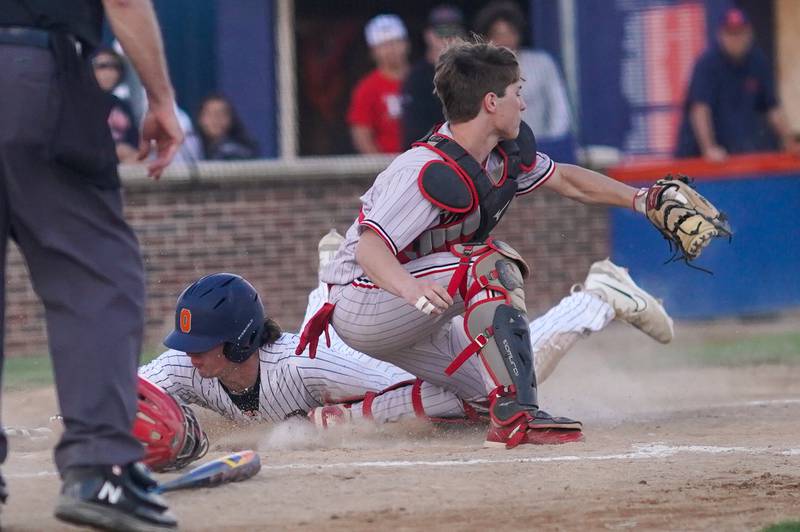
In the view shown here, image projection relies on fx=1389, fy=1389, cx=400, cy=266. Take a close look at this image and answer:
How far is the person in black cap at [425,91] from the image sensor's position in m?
10.6

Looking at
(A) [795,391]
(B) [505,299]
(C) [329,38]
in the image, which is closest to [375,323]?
(B) [505,299]

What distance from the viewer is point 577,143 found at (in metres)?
11.7

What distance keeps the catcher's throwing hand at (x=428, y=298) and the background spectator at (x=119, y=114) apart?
5.85m

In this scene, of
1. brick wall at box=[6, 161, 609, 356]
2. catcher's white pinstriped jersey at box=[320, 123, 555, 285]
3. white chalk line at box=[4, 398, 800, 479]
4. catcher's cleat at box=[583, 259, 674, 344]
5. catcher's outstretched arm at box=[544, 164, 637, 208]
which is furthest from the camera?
brick wall at box=[6, 161, 609, 356]

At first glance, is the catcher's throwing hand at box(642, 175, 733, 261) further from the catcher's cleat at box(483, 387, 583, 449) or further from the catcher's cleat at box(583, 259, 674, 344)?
the catcher's cleat at box(583, 259, 674, 344)

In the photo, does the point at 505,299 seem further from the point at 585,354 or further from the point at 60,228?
the point at 585,354

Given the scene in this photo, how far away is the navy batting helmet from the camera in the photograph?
18.9 feet

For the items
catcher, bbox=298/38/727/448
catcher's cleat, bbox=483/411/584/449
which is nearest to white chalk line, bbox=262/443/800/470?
catcher's cleat, bbox=483/411/584/449

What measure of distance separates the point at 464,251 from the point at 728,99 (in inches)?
281

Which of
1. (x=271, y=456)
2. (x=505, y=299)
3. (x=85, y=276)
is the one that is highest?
(x=85, y=276)

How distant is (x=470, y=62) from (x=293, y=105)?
7323 millimetres

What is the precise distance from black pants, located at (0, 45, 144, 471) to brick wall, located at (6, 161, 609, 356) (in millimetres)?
7118

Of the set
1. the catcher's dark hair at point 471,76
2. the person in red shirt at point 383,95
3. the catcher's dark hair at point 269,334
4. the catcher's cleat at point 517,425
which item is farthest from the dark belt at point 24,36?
the person in red shirt at point 383,95

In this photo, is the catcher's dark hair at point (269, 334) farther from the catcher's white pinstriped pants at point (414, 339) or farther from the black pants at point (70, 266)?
the black pants at point (70, 266)
